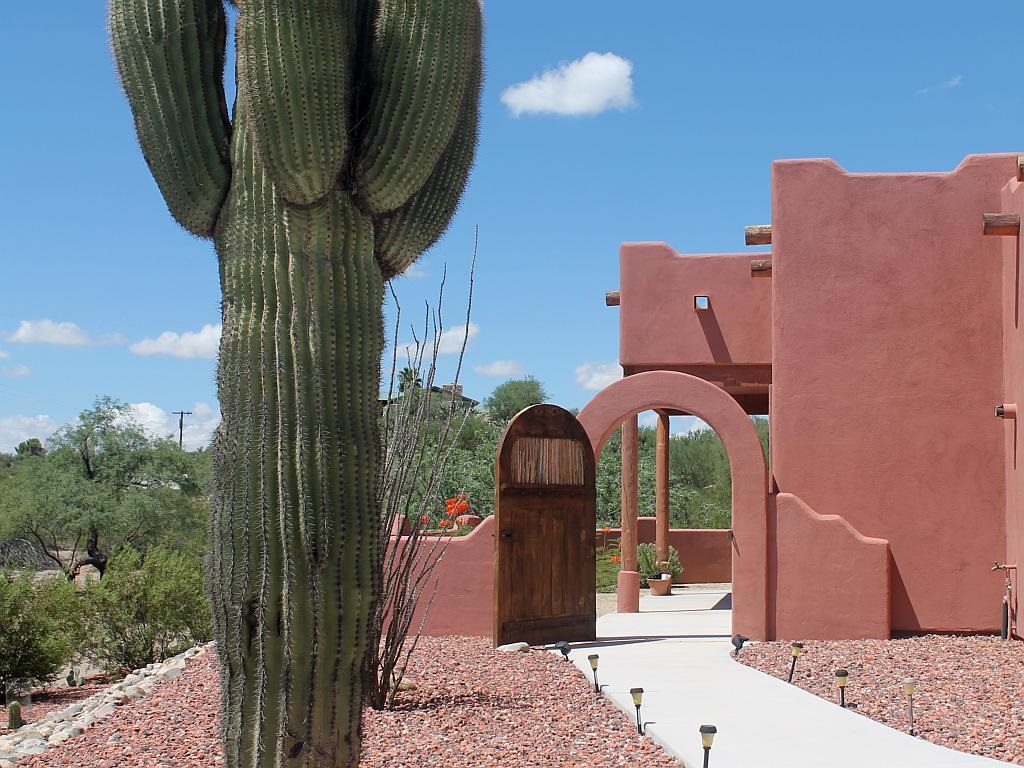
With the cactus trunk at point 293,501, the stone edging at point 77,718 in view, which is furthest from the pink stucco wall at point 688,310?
the cactus trunk at point 293,501

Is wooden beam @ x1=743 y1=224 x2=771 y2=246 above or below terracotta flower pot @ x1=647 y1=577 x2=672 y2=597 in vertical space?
above

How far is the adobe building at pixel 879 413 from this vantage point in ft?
36.7

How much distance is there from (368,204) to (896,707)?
17.4ft

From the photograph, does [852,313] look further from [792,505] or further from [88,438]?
[88,438]

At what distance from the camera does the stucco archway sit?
446 inches

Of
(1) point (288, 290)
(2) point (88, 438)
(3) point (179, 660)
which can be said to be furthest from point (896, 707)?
(2) point (88, 438)

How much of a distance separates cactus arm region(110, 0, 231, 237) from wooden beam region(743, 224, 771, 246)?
8854 mm

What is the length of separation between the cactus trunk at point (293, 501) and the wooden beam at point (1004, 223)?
7.78 meters

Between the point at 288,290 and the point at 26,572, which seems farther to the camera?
the point at 26,572

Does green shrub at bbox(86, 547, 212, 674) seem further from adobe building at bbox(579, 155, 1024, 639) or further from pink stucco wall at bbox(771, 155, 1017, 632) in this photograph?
pink stucco wall at bbox(771, 155, 1017, 632)

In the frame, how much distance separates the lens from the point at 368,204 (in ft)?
15.8

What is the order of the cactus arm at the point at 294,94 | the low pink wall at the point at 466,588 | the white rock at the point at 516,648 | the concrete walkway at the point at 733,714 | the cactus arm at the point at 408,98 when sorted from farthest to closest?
1. the low pink wall at the point at 466,588
2. the white rock at the point at 516,648
3. the concrete walkway at the point at 733,714
4. the cactus arm at the point at 408,98
5. the cactus arm at the point at 294,94

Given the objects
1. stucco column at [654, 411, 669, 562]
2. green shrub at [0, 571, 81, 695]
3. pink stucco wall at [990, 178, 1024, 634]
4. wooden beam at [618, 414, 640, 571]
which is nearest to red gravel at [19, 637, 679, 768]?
green shrub at [0, 571, 81, 695]

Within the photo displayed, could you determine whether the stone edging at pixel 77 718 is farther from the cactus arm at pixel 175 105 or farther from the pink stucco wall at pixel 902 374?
the pink stucco wall at pixel 902 374
